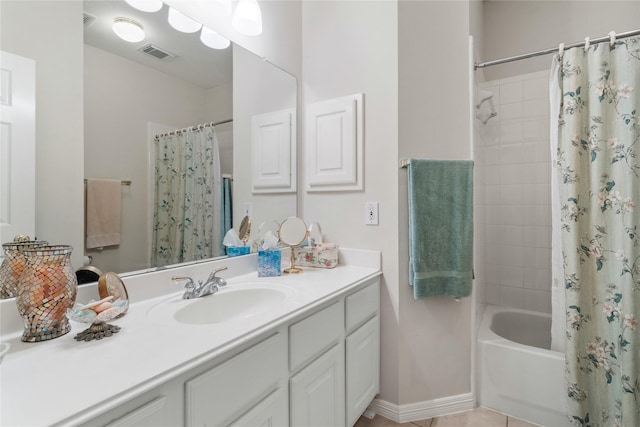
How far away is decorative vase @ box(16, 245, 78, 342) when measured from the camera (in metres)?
0.77

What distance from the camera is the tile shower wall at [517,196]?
Answer: 2.36 meters

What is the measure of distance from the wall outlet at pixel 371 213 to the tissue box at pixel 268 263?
540 millimetres

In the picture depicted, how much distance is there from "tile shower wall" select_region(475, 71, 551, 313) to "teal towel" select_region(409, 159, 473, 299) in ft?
2.63

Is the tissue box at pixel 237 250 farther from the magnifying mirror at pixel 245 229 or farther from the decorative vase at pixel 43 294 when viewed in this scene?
the decorative vase at pixel 43 294

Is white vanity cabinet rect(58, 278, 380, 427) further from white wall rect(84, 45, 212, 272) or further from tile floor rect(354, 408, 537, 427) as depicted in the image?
white wall rect(84, 45, 212, 272)

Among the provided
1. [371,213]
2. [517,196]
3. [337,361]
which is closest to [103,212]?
[337,361]

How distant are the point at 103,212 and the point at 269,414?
0.88 meters

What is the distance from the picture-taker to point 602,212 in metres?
1.46

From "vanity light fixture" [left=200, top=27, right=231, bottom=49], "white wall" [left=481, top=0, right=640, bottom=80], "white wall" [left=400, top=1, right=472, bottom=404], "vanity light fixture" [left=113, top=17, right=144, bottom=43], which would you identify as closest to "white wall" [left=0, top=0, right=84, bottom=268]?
"vanity light fixture" [left=113, top=17, right=144, bottom=43]

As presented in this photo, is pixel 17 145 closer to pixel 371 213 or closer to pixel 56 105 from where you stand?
pixel 56 105

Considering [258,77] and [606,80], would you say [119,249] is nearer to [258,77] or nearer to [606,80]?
[258,77]

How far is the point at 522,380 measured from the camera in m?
1.68

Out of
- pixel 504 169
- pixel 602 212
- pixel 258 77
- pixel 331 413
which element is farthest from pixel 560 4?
pixel 331 413

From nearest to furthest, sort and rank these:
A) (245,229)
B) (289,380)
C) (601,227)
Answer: (289,380) → (601,227) → (245,229)
